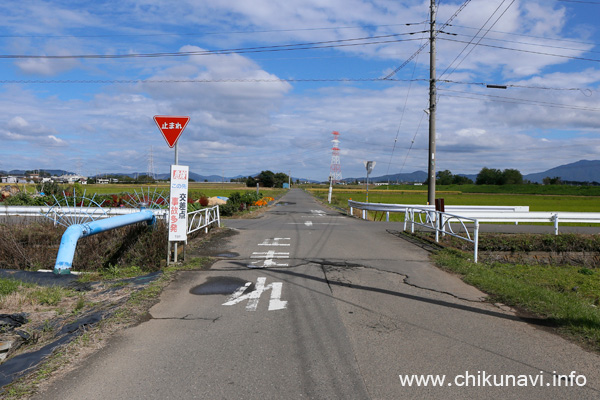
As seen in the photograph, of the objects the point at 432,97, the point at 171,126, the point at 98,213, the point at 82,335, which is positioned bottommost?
the point at 82,335

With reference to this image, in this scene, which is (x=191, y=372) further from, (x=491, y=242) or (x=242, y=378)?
(x=491, y=242)

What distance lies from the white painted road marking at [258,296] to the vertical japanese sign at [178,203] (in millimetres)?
2232

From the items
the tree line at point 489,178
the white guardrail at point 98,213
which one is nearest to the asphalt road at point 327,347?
the white guardrail at point 98,213

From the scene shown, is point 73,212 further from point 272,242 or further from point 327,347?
point 327,347

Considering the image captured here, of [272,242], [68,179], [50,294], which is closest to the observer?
[50,294]

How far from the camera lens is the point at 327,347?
15.7 feet

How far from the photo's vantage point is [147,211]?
11727 mm

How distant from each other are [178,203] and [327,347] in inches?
217

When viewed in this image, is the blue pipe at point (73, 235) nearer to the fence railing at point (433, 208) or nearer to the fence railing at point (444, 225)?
the fence railing at point (444, 225)

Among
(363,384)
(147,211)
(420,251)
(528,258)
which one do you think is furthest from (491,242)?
(363,384)

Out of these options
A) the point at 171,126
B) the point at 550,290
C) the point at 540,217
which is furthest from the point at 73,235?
the point at 540,217

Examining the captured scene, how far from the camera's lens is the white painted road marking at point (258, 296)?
652 cm

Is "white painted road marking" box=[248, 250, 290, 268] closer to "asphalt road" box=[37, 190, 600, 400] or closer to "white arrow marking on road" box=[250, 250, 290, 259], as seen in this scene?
"white arrow marking on road" box=[250, 250, 290, 259]

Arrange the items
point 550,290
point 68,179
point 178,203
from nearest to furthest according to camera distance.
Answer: point 550,290 < point 178,203 < point 68,179
